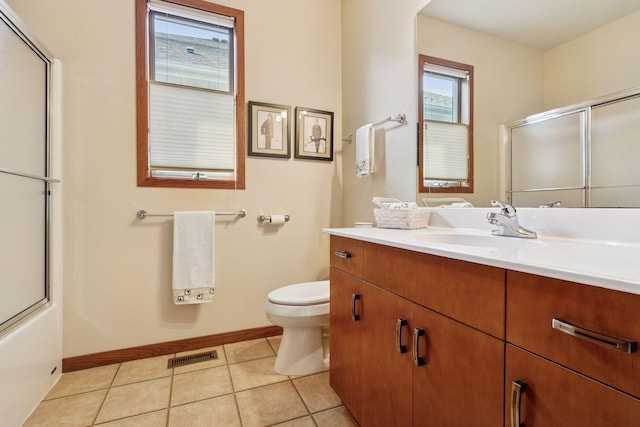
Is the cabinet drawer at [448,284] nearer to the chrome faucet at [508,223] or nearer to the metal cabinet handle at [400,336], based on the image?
the metal cabinet handle at [400,336]

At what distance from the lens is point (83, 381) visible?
162 cm

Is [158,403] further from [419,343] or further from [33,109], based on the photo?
[33,109]

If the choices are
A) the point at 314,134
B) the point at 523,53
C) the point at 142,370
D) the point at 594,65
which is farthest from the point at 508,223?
the point at 142,370

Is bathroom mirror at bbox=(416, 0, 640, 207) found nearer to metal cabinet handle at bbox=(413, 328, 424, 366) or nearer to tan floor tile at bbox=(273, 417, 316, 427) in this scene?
metal cabinet handle at bbox=(413, 328, 424, 366)

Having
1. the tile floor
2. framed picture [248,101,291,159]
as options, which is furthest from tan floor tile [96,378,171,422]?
framed picture [248,101,291,159]

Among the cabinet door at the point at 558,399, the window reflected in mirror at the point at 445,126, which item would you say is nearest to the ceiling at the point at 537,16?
the window reflected in mirror at the point at 445,126

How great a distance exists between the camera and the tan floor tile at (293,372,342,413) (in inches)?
55.2

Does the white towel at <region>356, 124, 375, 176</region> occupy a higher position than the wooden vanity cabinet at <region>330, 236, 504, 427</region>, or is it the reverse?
the white towel at <region>356, 124, 375, 176</region>

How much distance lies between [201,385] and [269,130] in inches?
66.0

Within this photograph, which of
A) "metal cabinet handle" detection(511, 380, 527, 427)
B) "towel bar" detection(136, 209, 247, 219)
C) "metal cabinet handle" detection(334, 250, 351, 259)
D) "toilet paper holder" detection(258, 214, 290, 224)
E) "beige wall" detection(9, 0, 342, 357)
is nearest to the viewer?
"metal cabinet handle" detection(511, 380, 527, 427)

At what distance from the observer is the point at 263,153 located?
215 cm

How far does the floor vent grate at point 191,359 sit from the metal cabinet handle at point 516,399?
1.75 metres

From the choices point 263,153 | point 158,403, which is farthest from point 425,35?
point 158,403

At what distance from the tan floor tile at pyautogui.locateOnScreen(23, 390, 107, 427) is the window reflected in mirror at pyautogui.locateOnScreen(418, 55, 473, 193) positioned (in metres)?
1.96
